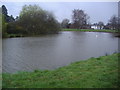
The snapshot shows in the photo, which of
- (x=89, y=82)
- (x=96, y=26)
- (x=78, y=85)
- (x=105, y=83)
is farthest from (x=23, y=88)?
(x=96, y=26)

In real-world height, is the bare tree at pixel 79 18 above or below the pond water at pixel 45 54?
above

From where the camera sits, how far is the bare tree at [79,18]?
63.1 metres

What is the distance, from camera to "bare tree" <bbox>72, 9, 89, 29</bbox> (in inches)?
2484

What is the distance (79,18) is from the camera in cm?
6406

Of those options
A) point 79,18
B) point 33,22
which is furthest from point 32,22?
point 79,18

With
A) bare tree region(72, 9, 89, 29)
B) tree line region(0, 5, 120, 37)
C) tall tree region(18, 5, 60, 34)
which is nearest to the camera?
Answer: tree line region(0, 5, 120, 37)

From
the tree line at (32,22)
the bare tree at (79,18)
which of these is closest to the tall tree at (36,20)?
the tree line at (32,22)

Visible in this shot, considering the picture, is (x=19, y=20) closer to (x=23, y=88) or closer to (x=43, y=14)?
(x=43, y=14)

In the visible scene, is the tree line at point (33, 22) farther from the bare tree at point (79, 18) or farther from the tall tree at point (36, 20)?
the bare tree at point (79, 18)

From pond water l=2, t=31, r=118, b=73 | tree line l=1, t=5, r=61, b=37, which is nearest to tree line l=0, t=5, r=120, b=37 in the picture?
tree line l=1, t=5, r=61, b=37

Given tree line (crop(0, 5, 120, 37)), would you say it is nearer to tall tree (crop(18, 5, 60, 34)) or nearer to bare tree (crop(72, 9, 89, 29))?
tall tree (crop(18, 5, 60, 34))

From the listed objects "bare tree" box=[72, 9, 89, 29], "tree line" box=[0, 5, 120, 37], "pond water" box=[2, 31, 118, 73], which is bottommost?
"pond water" box=[2, 31, 118, 73]

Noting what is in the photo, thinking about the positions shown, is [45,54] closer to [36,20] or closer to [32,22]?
[32,22]

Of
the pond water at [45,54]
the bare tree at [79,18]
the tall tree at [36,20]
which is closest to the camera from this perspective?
the pond water at [45,54]
